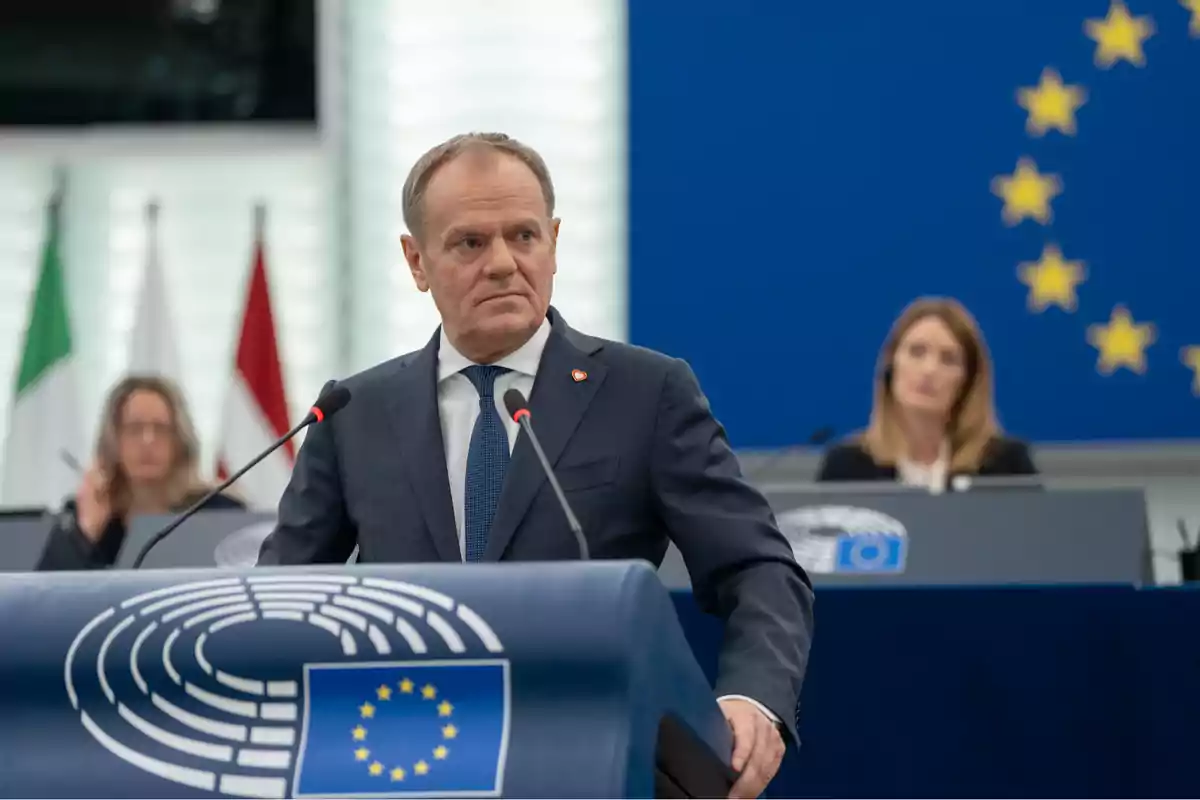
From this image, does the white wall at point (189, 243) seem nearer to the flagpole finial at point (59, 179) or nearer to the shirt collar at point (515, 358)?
the flagpole finial at point (59, 179)

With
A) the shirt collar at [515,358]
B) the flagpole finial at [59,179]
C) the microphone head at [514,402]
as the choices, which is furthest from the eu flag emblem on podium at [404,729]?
the flagpole finial at [59,179]

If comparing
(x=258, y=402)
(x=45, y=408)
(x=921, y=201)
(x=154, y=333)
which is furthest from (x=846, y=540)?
(x=45, y=408)

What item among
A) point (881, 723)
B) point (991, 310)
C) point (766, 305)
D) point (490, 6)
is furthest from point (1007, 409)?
point (881, 723)

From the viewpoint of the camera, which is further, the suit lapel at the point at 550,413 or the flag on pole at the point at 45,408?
the flag on pole at the point at 45,408

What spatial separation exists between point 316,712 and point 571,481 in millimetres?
640

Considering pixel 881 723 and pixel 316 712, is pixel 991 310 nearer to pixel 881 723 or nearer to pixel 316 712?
pixel 881 723

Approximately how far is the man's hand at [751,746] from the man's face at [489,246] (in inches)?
21.2

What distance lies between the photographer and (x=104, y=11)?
6668 millimetres

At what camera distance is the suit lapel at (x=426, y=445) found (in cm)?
220

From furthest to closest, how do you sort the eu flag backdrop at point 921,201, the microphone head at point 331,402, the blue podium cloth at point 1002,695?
1. the eu flag backdrop at point 921,201
2. the blue podium cloth at point 1002,695
3. the microphone head at point 331,402

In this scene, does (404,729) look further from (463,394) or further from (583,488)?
(463,394)

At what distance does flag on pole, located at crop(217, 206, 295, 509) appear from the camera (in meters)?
6.06

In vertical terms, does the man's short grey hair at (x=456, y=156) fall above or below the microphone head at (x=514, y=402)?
above

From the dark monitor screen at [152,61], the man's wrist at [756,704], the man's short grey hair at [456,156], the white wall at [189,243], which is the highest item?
the dark monitor screen at [152,61]
